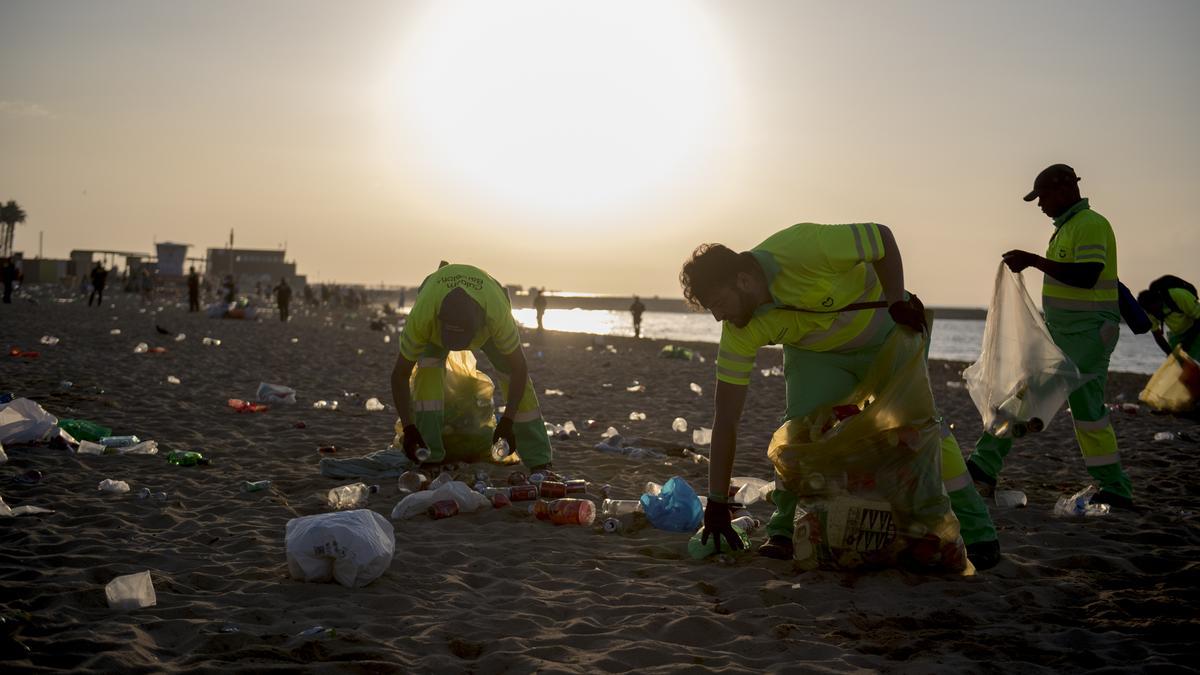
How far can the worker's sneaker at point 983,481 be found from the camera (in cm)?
498

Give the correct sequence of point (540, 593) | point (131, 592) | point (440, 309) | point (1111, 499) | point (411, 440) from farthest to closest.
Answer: point (411, 440) < point (440, 309) < point (1111, 499) < point (540, 593) < point (131, 592)

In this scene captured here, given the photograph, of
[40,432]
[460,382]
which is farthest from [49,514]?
[460,382]

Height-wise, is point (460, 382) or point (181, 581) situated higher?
point (460, 382)

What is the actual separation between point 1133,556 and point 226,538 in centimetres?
453

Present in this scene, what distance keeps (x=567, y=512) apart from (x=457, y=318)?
56.5 inches

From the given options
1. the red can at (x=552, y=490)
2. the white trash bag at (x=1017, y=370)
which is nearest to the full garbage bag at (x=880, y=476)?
the white trash bag at (x=1017, y=370)

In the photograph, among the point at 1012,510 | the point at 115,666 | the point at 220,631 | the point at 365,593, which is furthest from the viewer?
the point at 1012,510

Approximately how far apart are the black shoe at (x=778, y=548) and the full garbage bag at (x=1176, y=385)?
6074 mm

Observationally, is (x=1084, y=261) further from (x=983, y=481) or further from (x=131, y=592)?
(x=131, y=592)

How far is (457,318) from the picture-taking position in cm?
486

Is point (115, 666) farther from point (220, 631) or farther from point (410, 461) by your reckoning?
point (410, 461)

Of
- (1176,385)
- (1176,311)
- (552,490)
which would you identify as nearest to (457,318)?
(552,490)

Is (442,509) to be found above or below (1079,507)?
below

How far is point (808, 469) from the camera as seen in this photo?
343 cm
